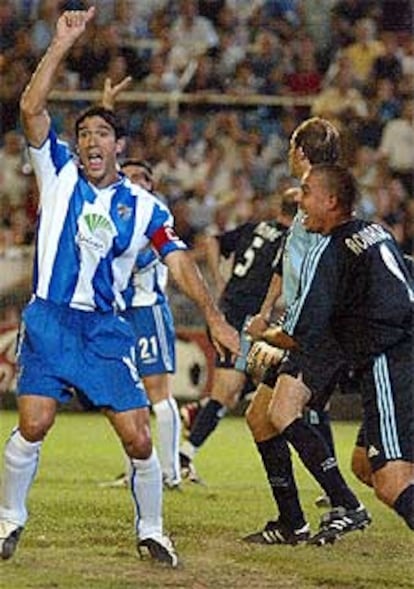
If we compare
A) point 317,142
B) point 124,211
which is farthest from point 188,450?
point 124,211

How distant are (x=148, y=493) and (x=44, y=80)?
1.79m

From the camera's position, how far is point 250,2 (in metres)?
18.7

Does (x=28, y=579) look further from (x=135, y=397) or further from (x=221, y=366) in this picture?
(x=221, y=366)

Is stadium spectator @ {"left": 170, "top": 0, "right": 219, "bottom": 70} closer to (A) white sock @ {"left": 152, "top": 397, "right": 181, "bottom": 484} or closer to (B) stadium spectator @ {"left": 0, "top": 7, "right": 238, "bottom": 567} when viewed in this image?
(A) white sock @ {"left": 152, "top": 397, "right": 181, "bottom": 484}

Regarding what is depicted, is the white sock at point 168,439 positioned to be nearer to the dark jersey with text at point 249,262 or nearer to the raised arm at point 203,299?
the dark jersey with text at point 249,262

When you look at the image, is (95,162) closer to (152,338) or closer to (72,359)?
(72,359)

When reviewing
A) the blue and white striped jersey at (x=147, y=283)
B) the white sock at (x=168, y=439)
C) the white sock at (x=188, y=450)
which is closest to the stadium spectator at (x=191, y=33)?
the white sock at (x=188, y=450)

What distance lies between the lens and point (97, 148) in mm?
7398

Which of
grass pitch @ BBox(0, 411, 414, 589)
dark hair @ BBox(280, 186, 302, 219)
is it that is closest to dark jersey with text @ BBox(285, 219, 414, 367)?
grass pitch @ BBox(0, 411, 414, 589)

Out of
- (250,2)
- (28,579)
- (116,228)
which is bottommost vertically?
(28,579)

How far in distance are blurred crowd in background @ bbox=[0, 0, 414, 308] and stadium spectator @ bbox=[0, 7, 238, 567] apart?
29.6 ft

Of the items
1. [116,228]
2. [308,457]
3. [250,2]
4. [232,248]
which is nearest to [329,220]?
[116,228]

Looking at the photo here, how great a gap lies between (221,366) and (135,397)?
4.20 m

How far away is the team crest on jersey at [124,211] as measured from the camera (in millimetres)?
7398
